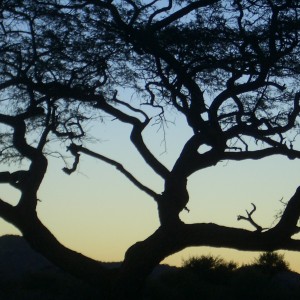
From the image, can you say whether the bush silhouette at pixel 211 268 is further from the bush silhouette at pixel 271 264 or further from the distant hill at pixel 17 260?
the distant hill at pixel 17 260

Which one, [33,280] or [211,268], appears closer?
[33,280]

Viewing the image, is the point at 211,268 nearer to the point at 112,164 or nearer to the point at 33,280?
the point at 33,280

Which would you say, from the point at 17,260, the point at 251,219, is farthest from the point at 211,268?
the point at 251,219

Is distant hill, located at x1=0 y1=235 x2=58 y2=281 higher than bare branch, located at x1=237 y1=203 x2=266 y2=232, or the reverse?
distant hill, located at x1=0 y1=235 x2=58 y2=281

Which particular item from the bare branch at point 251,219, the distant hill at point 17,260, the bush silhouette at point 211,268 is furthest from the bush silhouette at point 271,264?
the bare branch at point 251,219

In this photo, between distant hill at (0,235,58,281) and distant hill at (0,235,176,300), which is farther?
distant hill at (0,235,58,281)

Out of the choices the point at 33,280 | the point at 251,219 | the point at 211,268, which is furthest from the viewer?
the point at 211,268

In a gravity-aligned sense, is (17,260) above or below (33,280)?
above

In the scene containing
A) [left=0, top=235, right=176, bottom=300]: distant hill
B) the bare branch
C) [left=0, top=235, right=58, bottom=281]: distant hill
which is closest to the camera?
the bare branch

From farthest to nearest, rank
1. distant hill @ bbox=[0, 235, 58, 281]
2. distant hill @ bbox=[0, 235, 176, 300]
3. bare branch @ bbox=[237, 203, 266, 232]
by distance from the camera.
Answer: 1. distant hill @ bbox=[0, 235, 58, 281]
2. distant hill @ bbox=[0, 235, 176, 300]
3. bare branch @ bbox=[237, 203, 266, 232]

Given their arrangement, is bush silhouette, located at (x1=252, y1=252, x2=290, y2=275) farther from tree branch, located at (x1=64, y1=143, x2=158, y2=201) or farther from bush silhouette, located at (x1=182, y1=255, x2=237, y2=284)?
tree branch, located at (x1=64, y1=143, x2=158, y2=201)

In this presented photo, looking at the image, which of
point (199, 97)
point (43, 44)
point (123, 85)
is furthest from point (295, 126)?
point (43, 44)

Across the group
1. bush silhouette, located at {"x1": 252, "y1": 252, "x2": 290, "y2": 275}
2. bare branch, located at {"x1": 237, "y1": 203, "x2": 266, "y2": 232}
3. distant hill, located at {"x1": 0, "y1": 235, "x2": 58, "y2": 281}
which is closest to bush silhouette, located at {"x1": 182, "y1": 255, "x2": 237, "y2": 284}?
bush silhouette, located at {"x1": 252, "y1": 252, "x2": 290, "y2": 275}

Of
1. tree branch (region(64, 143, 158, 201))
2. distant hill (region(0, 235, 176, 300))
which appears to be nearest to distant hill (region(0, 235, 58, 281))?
distant hill (region(0, 235, 176, 300))
